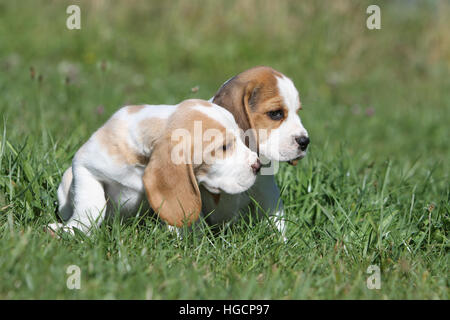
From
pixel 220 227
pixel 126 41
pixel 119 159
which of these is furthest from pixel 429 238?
pixel 126 41

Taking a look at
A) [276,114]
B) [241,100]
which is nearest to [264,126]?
[276,114]

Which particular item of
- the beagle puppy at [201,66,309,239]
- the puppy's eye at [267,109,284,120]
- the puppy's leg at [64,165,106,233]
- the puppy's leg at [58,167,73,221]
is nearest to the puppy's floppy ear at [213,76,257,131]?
the beagle puppy at [201,66,309,239]

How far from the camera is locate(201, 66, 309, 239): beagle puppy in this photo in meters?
3.69

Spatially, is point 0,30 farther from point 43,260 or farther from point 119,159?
point 43,260

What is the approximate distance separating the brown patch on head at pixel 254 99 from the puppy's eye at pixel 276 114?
15mm

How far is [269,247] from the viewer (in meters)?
3.39

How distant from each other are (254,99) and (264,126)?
7.6 inches

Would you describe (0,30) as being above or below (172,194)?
above

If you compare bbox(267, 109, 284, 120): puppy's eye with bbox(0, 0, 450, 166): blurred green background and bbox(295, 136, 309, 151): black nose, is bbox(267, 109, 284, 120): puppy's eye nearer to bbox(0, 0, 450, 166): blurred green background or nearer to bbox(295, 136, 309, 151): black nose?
bbox(295, 136, 309, 151): black nose

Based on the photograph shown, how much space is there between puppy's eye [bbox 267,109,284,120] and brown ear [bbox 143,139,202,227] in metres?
0.81

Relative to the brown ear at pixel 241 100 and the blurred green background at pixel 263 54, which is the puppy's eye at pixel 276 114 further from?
the blurred green background at pixel 263 54

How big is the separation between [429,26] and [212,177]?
9.80 meters

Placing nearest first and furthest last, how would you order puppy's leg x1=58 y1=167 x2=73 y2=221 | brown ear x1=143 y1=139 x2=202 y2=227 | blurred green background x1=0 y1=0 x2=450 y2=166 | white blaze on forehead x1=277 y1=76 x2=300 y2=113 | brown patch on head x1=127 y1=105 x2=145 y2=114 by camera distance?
brown ear x1=143 y1=139 x2=202 y2=227 < brown patch on head x1=127 y1=105 x2=145 y2=114 < puppy's leg x1=58 y1=167 x2=73 y2=221 < white blaze on forehead x1=277 y1=76 x2=300 y2=113 < blurred green background x1=0 y1=0 x2=450 y2=166

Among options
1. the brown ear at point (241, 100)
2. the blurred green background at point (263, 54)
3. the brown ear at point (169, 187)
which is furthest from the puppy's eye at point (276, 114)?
the blurred green background at point (263, 54)
